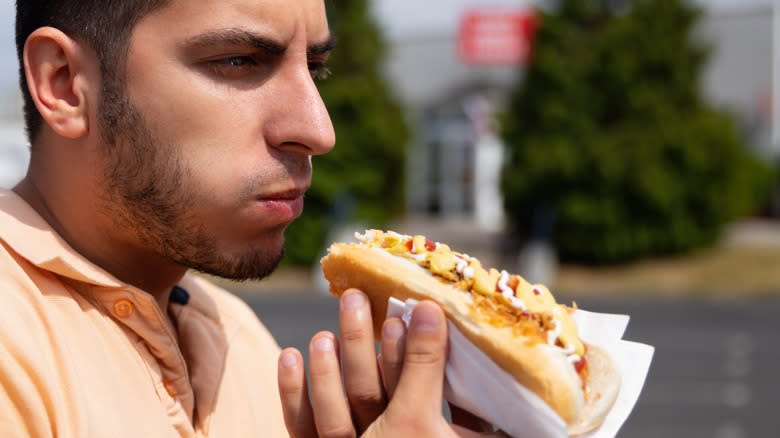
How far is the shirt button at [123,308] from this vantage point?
1577mm

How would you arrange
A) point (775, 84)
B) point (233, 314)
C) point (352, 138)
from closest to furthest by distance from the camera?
point (233, 314), point (352, 138), point (775, 84)

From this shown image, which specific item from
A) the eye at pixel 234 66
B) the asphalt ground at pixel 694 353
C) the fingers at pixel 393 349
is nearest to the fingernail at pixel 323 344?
Result: the fingers at pixel 393 349

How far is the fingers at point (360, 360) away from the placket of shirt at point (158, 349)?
364mm

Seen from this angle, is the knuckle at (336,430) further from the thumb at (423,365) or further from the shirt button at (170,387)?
the shirt button at (170,387)

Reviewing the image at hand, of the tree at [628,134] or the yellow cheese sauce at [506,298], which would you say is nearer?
the yellow cheese sauce at [506,298]

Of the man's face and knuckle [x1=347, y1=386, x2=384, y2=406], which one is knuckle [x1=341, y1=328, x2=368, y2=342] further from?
the man's face

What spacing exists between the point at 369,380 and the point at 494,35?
2305 centimetres

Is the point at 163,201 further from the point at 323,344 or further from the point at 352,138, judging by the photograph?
the point at 352,138

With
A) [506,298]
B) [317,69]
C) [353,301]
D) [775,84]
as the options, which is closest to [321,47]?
[317,69]

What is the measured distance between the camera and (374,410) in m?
1.60

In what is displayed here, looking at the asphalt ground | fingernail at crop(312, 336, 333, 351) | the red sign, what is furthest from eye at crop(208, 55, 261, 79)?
the red sign

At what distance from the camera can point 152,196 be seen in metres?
1.57

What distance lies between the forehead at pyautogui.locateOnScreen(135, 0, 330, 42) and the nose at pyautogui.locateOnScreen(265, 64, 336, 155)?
0.29 ft

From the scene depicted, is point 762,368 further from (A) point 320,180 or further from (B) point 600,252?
(A) point 320,180
